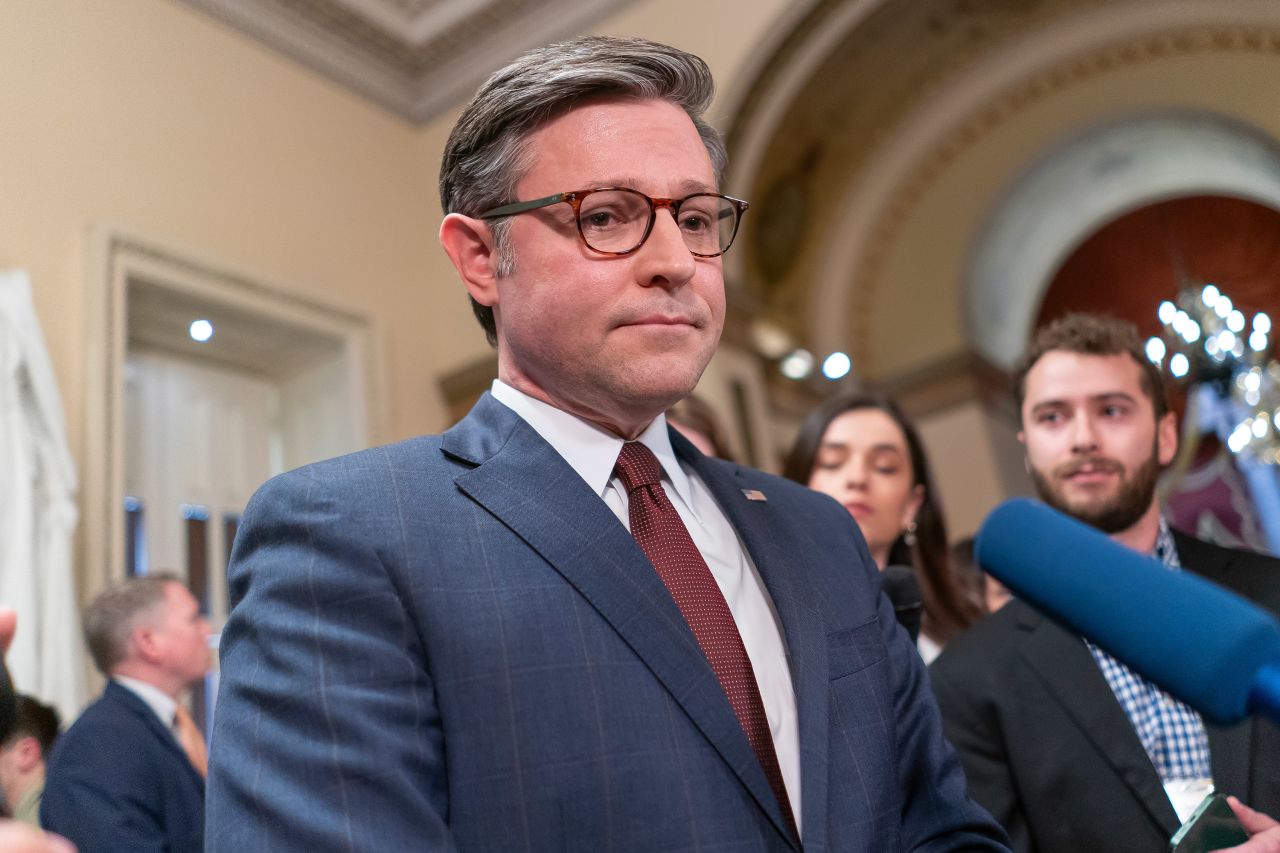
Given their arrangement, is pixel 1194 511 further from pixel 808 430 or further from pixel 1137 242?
pixel 808 430

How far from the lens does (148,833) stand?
10.3 ft

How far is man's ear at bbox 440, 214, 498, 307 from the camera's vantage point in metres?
1.60

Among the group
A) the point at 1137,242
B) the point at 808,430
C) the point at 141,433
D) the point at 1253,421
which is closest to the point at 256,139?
the point at 141,433

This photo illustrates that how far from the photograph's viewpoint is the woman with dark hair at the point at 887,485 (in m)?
3.25

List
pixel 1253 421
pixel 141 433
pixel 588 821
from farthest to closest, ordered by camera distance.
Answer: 1. pixel 1253 421
2. pixel 141 433
3. pixel 588 821

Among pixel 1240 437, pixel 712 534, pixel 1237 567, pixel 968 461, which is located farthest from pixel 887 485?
pixel 968 461

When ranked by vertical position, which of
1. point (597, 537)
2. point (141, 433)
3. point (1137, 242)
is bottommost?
point (597, 537)

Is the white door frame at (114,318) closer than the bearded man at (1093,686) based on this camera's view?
No

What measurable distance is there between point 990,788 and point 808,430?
130 centimetres

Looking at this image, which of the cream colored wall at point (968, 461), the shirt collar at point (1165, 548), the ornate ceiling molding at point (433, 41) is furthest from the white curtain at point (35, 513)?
the cream colored wall at point (968, 461)

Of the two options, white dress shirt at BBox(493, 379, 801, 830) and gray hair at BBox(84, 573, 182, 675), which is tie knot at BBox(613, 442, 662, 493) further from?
gray hair at BBox(84, 573, 182, 675)

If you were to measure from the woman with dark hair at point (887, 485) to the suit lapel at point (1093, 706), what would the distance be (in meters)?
0.76

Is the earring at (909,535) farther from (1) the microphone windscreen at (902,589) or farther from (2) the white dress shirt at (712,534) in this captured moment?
(2) the white dress shirt at (712,534)

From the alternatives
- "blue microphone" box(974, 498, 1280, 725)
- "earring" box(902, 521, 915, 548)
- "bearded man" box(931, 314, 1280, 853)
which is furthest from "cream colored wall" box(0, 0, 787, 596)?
"blue microphone" box(974, 498, 1280, 725)
